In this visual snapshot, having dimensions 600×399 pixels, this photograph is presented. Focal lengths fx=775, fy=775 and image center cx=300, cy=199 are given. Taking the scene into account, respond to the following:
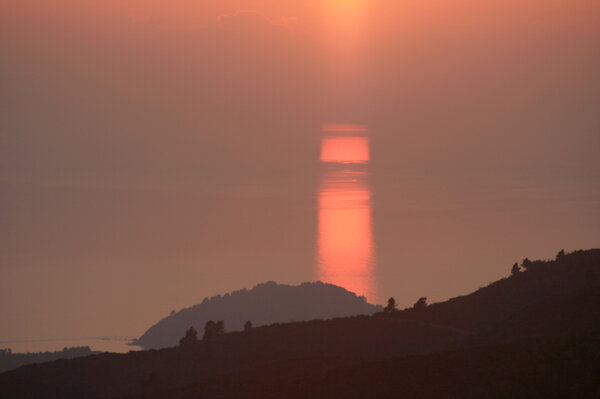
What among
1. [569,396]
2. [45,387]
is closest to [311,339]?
[45,387]

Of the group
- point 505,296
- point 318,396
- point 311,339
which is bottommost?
point 318,396

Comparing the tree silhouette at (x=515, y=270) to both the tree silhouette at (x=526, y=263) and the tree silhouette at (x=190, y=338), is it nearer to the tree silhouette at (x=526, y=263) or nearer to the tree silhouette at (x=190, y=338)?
the tree silhouette at (x=526, y=263)

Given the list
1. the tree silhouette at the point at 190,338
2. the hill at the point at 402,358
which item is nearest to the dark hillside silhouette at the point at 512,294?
the hill at the point at 402,358

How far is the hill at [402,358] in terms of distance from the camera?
54.7m

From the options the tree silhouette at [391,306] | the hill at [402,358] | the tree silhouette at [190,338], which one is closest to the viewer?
the hill at [402,358]

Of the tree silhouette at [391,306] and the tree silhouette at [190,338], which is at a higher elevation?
the tree silhouette at [391,306]

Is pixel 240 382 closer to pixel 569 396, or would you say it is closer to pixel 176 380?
pixel 176 380

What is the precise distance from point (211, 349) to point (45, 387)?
62.7 ft

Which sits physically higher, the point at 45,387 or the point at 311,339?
the point at 311,339

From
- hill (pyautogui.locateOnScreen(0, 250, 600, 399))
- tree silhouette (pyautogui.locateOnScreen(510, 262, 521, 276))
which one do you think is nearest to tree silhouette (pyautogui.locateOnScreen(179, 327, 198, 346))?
hill (pyautogui.locateOnScreen(0, 250, 600, 399))

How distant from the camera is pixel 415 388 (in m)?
55.9

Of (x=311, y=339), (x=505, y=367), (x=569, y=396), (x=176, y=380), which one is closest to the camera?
(x=569, y=396)

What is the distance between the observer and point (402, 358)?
62.9 metres

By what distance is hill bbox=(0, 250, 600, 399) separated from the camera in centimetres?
5472
